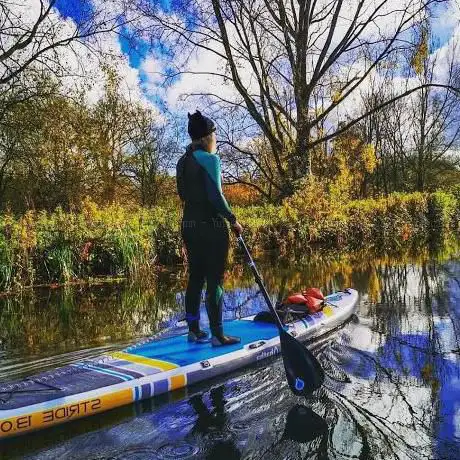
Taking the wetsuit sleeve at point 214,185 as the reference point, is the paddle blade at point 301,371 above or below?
below

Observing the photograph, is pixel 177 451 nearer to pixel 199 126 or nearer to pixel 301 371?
pixel 301 371

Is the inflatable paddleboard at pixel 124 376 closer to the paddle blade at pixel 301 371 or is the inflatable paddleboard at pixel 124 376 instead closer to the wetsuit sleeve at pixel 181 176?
the paddle blade at pixel 301 371

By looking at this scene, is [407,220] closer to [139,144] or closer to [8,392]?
[139,144]

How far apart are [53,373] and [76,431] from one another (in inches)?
23.3

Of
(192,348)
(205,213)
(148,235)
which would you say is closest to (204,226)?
(205,213)

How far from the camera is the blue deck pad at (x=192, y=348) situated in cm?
446

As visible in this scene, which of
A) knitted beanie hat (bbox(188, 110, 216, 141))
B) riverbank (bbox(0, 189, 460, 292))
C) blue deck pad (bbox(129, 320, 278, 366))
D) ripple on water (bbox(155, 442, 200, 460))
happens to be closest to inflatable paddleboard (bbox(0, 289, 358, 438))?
blue deck pad (bbox(129, 320, 278, 366))

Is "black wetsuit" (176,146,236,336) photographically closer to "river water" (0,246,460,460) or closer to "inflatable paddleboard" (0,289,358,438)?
"inflatable paddleboard" (0,289,358,438)

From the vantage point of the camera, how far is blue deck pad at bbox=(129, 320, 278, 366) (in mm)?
4465

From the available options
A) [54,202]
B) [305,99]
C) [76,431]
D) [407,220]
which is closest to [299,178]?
[305,99]

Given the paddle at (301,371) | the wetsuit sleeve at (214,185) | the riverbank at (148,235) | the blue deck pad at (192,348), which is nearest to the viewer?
the paddle at (301,371)

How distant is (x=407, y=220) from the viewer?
63.6 ft

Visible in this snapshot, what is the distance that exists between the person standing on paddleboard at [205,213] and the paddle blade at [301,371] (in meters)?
0.81

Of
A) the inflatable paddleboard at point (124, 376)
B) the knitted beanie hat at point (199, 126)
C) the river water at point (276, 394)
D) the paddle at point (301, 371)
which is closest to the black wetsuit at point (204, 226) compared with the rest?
the knitted beanie hat at point (199, 126)
